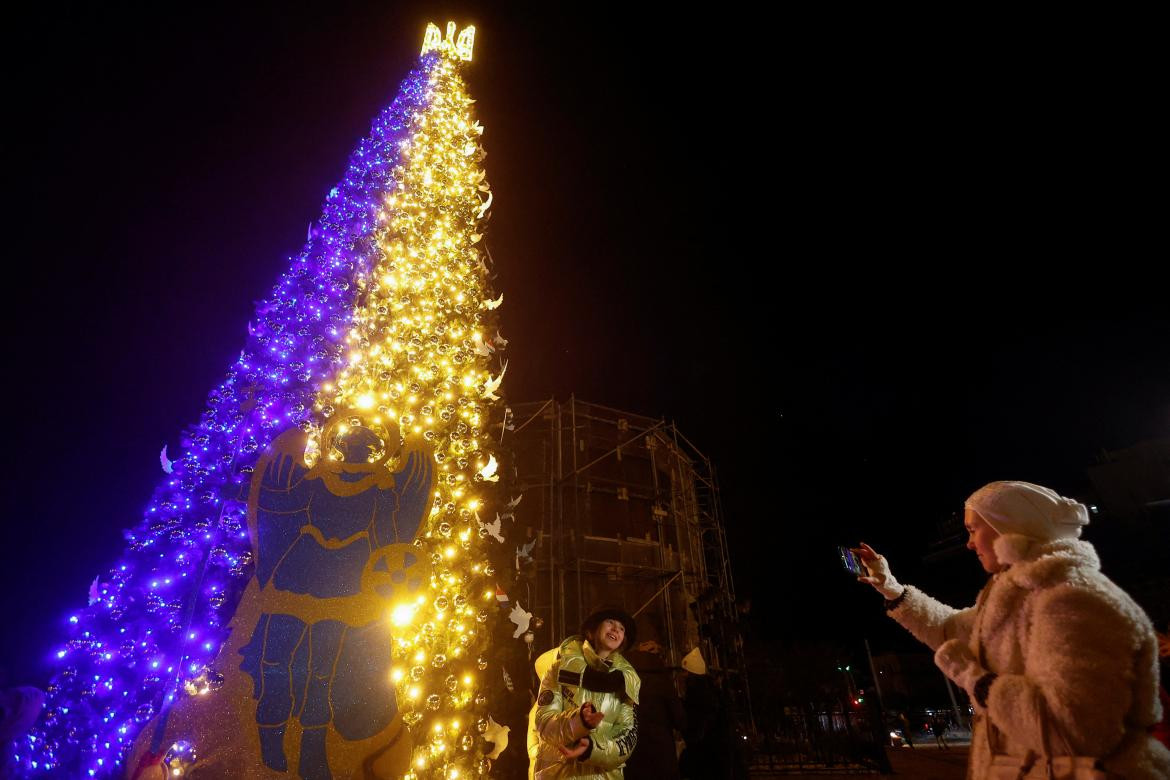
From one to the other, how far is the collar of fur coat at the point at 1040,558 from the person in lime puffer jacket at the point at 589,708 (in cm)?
200

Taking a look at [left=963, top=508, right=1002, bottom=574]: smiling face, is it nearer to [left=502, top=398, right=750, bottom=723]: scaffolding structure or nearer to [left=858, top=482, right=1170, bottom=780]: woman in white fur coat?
[left=858, top=482, right=1170, bottom=780]: woman in white fur coat

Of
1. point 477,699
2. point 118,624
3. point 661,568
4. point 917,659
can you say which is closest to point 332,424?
point 118,624

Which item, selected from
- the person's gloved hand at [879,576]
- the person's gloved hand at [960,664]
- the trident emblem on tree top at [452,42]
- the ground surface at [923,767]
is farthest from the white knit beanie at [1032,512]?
the ground surface at [923,767]

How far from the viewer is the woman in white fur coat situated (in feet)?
4.73

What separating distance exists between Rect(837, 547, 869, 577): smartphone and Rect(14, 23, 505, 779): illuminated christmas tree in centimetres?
250

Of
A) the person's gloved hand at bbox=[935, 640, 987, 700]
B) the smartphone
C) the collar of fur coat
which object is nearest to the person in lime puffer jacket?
the smartphone

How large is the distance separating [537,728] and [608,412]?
13.3m

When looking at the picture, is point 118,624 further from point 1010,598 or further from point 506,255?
point 506,255

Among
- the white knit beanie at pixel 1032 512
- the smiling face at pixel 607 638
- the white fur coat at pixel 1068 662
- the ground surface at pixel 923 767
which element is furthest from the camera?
the ground surface at pixel 923 767

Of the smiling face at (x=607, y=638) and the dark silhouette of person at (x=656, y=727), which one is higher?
the smiling face at (x=607, y=638)

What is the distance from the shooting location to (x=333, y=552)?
11.2 ft

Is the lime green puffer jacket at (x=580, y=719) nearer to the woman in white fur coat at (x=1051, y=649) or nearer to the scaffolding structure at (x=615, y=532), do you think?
the woman in white fur coat at (x=1051, y=649)

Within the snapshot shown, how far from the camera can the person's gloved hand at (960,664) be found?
188 centimetres

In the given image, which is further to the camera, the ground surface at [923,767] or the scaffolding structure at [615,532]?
the scaffolding structure at [615,532]
